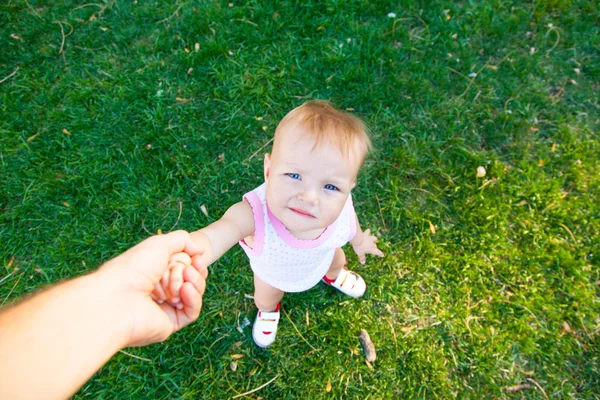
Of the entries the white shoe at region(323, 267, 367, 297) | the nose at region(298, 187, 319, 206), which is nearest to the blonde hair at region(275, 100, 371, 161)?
the nose at region(298, 187, 319, 206)

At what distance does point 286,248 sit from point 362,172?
1374 millimetres

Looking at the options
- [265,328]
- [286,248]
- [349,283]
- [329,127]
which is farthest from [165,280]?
[349,283]

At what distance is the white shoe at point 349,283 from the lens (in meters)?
2.83

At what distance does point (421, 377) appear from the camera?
2686 mm

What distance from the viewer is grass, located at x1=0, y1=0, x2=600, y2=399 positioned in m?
2.73

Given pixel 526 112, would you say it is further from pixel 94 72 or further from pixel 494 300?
pixel 94 72

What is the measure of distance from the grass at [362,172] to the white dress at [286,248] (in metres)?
0.62

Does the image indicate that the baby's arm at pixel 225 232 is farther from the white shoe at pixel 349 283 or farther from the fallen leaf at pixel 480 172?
the fallen leaf at pixel 480 172

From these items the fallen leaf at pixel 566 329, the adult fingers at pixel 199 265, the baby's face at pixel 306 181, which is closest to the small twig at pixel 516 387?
the fallen leaf at pixel 566 329

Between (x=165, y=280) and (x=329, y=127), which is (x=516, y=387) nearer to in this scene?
(x=329, y=127)

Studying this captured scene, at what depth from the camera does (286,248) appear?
2076 mm

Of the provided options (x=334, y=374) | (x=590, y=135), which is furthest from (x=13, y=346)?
(x=590, y=135)

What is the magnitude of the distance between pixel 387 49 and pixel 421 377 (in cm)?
273

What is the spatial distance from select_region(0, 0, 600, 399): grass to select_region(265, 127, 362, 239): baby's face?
1.23m
